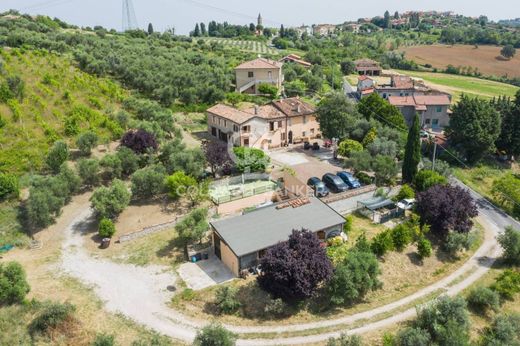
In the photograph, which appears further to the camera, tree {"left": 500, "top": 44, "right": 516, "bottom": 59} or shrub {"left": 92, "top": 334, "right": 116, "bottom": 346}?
tree {"left": 500, "top": 44, "right": 516, "bottom": 59}

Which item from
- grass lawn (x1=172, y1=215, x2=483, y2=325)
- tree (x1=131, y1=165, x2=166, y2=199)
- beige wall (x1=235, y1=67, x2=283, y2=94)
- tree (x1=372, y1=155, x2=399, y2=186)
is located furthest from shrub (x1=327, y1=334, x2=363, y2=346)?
beige wall (x1=235, y1=67, x2=283, y2=94)

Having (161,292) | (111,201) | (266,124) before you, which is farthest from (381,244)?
(266,124)

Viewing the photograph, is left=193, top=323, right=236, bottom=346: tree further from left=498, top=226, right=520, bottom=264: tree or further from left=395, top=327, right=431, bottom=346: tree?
left=498, top=226, right=520, bottom=264: tree

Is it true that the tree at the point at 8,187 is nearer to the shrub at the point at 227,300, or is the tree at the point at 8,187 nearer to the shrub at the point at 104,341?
the shrub at the point at 104,341

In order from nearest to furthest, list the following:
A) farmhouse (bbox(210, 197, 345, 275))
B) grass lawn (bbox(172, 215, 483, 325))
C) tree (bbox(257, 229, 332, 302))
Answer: tree (bbox(257, 229, 332, 302)) → grass lawn (bbox(172, 215, 483, 325)) → farmhouse (bbox(210, 197, 345, 275))

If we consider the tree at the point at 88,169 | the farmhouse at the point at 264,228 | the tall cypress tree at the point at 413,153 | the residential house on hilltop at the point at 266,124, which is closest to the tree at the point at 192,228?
the farmhouse at the point at 264,228

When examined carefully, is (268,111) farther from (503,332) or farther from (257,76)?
(503,332)
